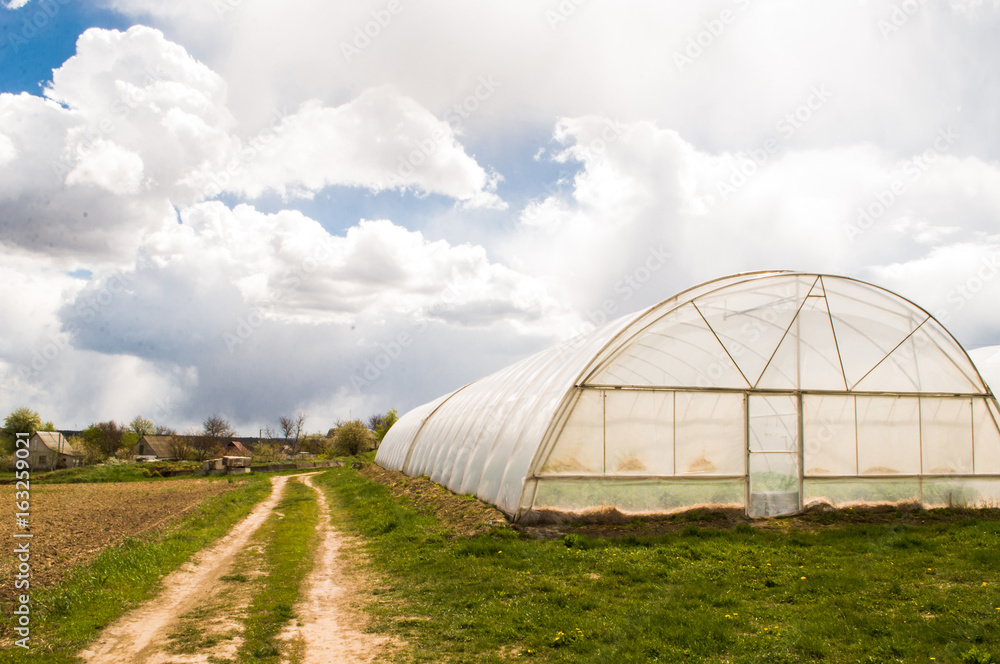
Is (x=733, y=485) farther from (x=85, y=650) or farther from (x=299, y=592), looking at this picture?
(x=85, y=650)

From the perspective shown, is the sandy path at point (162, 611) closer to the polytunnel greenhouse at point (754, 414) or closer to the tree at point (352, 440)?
the polytunnel greenhouse at point (754, 414)

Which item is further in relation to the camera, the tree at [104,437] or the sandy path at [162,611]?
the tree at [104,437]

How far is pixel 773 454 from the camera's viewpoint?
47.2ft

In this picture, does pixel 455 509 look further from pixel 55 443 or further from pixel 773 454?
pixel 55 443

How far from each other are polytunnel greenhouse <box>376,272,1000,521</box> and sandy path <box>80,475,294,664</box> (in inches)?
227

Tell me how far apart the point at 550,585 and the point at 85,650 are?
5606 millimetres

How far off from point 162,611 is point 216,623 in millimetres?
1240

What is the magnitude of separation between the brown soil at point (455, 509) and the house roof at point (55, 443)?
64173 mm

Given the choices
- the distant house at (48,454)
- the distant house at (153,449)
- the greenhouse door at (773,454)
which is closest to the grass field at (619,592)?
the greenhouse door at (773,454)

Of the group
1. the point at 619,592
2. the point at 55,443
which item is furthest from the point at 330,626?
the point at 55,443

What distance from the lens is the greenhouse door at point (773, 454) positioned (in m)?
14.0

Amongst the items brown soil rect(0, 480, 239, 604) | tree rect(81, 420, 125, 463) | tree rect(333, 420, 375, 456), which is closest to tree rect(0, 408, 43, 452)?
tree rect(81, 420, 125, 463)

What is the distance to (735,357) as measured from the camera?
14.6 m

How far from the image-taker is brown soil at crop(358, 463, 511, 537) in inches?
492
